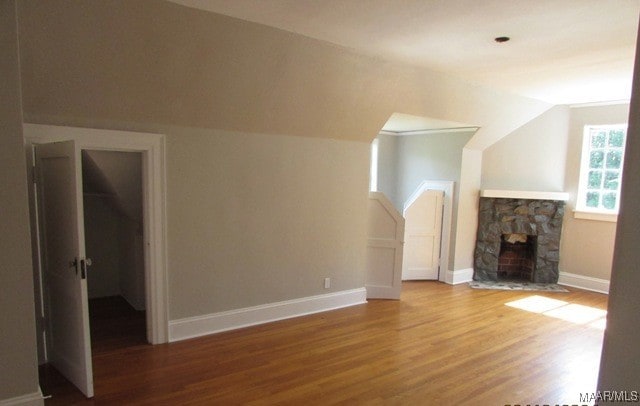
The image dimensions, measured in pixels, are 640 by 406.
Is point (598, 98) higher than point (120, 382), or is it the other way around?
point (598, 98)

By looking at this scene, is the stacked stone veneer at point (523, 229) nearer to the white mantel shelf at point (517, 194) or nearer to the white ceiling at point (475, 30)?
the white mantel shelf at point (517, 194)

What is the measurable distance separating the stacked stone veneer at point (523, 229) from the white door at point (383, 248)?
6.02 feet

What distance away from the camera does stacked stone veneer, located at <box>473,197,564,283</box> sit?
5789 millimetres

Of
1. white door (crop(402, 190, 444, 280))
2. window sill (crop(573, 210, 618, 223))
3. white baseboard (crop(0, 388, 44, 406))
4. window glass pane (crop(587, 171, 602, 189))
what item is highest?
window glass pane (crop(587, 171, 602, 189))

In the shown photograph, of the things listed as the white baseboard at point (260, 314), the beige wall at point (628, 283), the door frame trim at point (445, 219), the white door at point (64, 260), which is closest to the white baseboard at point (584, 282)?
the door frame trim at point (445, 219)

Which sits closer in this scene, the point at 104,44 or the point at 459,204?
the point at 104,44

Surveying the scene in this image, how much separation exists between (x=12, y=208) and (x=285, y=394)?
209cm

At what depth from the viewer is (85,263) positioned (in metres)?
2.49

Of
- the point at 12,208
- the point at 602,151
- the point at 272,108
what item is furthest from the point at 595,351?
the point at 12,208

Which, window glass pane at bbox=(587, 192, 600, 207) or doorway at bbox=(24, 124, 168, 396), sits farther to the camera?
window glass pane at bbox=(587, 192, 600, 207)

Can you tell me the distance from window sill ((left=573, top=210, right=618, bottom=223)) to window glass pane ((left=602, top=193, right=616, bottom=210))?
201 millimetres

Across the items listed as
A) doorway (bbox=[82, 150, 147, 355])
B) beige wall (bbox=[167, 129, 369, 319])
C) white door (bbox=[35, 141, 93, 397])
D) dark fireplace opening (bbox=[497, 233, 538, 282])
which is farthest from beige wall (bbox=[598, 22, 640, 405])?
dark fireplace opening (bbox=[497, 233, 538, 282])

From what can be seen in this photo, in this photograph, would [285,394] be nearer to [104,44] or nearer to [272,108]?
[272,108]

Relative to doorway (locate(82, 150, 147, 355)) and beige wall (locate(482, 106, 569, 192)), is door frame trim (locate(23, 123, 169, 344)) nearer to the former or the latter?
doorway (locate(82, 150, 147, 355))
